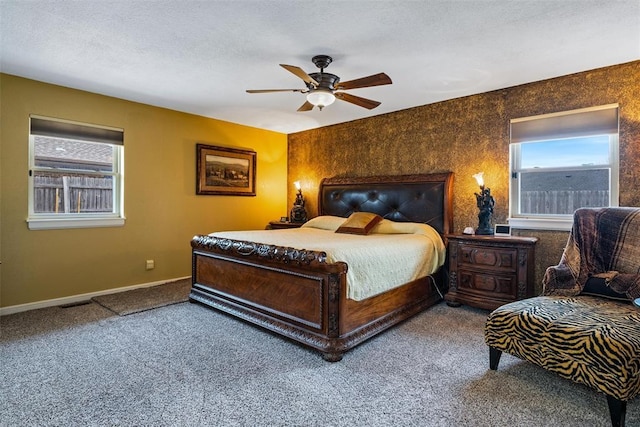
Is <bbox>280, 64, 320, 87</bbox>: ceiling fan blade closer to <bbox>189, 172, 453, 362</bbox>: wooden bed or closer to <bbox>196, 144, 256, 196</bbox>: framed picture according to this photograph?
<bbox>189, 172, 453, 362</bbox>: wooden bed

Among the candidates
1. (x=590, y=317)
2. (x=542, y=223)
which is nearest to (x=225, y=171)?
(x=542, y=223)

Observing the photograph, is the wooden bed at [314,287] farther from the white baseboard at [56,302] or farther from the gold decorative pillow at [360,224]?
the white baseboard at [56,302]

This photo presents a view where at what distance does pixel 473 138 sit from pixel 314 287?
105 inches

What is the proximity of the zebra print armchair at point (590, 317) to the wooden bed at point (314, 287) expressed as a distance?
919 mm

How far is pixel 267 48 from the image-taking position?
8.84ft

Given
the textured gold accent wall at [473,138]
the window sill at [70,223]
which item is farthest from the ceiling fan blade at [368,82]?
the window sill at [70,223]

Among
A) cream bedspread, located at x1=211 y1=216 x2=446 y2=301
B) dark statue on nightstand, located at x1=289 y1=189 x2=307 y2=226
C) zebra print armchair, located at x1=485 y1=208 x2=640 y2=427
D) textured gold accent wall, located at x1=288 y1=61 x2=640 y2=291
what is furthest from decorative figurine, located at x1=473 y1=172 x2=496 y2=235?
dark statue on nightstand, located at x1=289 y1=189 x2=307 y2=226

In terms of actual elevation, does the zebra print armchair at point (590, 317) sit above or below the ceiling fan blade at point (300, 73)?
below

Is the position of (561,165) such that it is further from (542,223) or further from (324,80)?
(324,80)

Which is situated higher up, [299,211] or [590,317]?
[299,211]

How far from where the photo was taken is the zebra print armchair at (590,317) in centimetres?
160

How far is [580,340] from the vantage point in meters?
1.71

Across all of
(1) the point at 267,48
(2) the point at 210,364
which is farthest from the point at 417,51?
(2) the point at 210,364

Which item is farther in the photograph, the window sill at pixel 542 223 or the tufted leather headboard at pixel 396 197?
the tufted leather headboard at pixel 396 197
